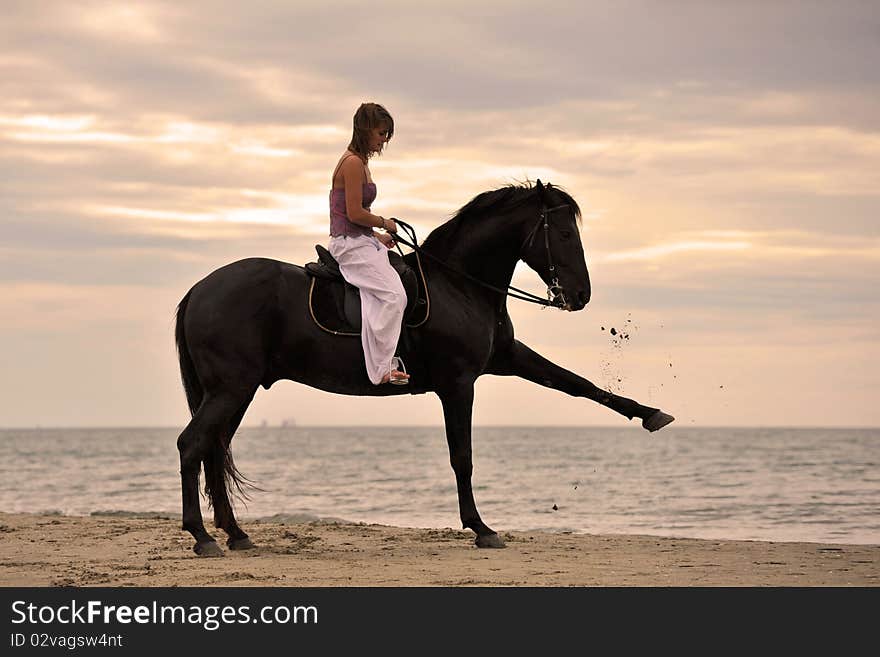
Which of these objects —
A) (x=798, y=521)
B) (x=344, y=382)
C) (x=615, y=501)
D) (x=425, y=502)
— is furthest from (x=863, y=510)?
(x=344, y=382)

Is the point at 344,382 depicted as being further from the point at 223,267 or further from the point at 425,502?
the point at 425,502

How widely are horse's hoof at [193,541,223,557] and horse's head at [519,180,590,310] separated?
127 inches

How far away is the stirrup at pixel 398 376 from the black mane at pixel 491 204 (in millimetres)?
1196

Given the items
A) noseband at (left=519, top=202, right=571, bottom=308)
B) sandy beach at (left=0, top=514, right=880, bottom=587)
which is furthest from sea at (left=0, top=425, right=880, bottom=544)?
noseband at (left=519, top=202, right=571, bottom=308)

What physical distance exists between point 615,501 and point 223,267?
45.4 feet

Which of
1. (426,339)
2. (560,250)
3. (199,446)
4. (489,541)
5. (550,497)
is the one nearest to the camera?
(199,446)

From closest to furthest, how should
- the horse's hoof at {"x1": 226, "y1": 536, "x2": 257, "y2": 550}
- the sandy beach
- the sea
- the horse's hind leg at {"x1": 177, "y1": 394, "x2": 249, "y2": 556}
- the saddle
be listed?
the sandy beach → the horse's hind leg at {"x1": 177, "y1": 394, "x2": 249, "y2": 556} → the saddle → the horse's hoof at {"x1": 226, "y1": 536, "x2": 257, "y2": 550} → the sea

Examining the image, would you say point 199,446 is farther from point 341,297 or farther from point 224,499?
point 341,297

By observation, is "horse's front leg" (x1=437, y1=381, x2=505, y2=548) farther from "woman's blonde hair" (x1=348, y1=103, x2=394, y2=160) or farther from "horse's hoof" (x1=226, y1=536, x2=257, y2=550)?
"woman's blonde hair" (x1=348, y1=103, x2=394, y2=160)

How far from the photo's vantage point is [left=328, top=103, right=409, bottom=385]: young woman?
26.3ft

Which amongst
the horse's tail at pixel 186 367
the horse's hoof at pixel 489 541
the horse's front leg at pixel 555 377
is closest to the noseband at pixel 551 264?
the horse's front leg at pixel 555 377

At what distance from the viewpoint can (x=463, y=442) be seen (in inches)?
329

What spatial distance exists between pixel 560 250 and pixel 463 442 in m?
1.69

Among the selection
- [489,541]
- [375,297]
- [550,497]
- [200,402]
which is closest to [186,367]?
[200,402]
